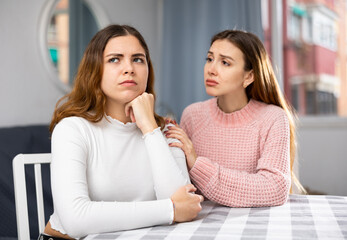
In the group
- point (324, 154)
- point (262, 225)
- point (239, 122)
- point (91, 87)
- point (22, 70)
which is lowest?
point (324, 154)

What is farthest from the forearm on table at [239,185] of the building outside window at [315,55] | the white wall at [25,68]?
the building outside window at [315,55]

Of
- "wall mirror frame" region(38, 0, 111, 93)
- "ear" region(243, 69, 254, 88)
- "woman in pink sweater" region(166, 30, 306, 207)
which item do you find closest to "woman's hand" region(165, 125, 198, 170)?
"woman in pink sweater" region(166, 30, 306, 207)

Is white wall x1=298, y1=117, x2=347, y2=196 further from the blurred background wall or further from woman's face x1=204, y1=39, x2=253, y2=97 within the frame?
woman's face x1=204, y1=39, x2=253, y2=97

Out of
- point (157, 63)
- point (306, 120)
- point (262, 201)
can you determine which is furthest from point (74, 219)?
point (157, 63)

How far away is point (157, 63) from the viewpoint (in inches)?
151

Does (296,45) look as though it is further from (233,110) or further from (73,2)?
(233,110)

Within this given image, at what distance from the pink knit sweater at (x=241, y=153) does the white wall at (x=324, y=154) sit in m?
1.88

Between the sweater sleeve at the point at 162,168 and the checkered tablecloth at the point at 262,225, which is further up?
the sweater sleeve at the point at 162,168

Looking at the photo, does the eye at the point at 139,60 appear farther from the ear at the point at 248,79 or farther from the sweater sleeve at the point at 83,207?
the ear at the point at 248,79

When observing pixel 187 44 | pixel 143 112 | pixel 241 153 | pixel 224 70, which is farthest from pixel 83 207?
pixel 187 44

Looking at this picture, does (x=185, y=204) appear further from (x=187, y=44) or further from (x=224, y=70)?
(x=187, y=44)

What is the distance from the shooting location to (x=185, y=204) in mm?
1006

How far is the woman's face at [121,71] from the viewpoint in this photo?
118cm

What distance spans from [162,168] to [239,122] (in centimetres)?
49
